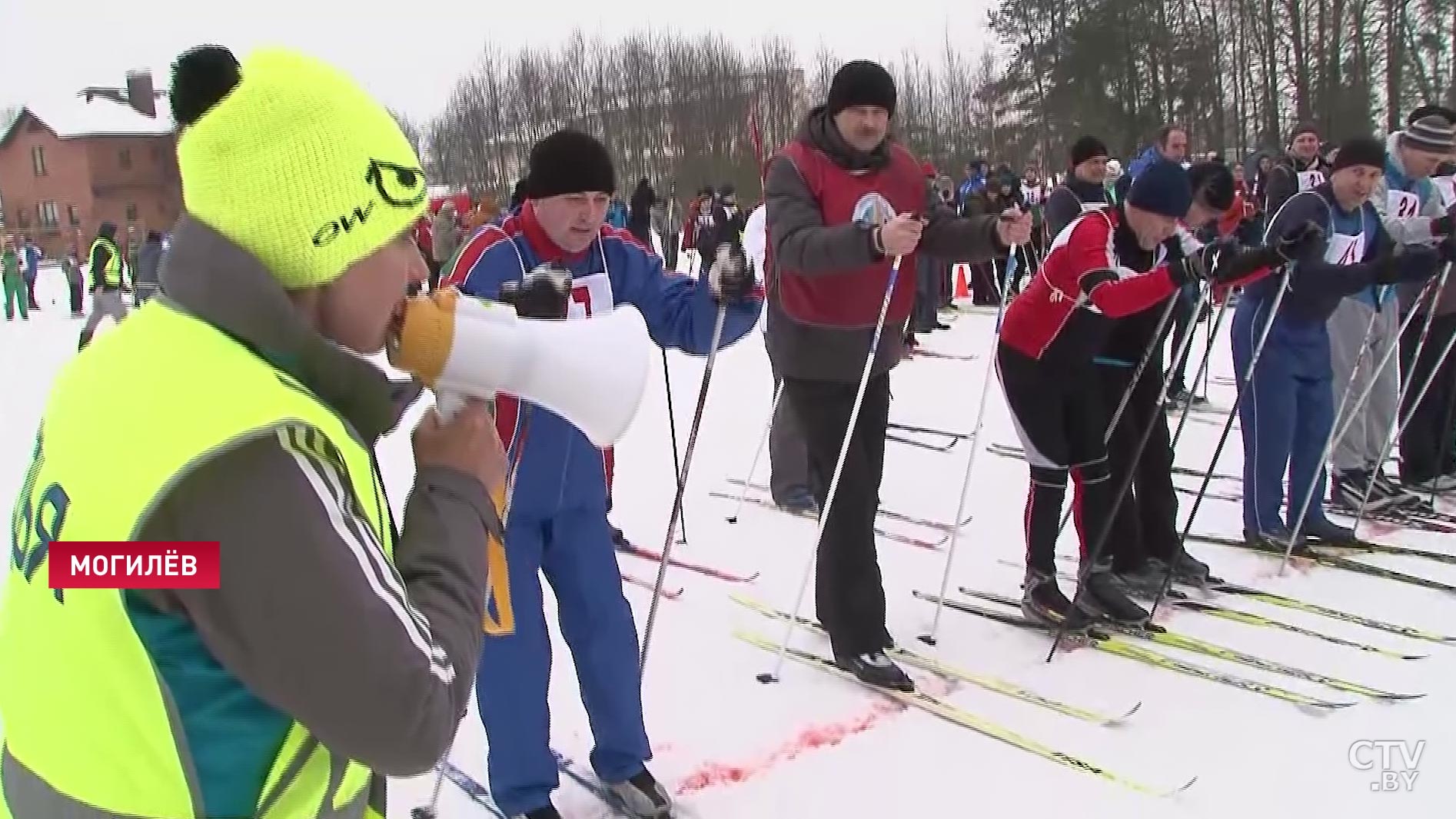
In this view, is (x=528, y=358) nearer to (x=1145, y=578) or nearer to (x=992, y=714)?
(x=992, y=714)

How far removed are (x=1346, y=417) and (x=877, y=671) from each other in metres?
3.30

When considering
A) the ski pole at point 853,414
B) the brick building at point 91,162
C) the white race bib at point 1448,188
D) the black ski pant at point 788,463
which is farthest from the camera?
the brick building at point 91,162

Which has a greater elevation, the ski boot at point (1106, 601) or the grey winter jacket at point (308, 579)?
the grey winter jacket at point (308, 579)

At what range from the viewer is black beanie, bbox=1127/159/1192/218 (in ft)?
12.5

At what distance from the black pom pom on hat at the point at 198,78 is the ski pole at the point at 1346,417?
4.39 meters

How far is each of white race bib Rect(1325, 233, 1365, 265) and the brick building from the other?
52.5 meters

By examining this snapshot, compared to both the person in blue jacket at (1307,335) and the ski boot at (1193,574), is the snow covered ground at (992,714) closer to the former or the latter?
the ski boot at (1193,574)

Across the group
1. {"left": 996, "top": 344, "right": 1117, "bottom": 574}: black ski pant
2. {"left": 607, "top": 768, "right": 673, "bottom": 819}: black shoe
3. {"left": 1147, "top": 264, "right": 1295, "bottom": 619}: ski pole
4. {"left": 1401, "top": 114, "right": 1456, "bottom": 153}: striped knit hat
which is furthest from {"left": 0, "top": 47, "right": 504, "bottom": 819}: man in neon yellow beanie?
{"left": 1401, "top": 114, "right": 1456, "bottom": 153}: striped knit hat

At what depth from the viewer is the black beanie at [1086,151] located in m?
6.72

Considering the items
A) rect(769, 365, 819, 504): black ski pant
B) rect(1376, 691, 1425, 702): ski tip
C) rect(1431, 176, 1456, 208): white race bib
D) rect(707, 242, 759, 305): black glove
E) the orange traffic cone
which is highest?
rect(1431, 176, 1456, 208): white race bib

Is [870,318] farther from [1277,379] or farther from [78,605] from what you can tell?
[78,605]

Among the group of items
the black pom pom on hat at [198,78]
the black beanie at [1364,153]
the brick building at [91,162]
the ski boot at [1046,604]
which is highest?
the brick building at [91,162]

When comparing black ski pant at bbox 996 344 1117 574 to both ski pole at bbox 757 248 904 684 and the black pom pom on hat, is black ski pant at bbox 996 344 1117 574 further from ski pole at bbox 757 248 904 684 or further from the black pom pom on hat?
the black pom pom on hat
